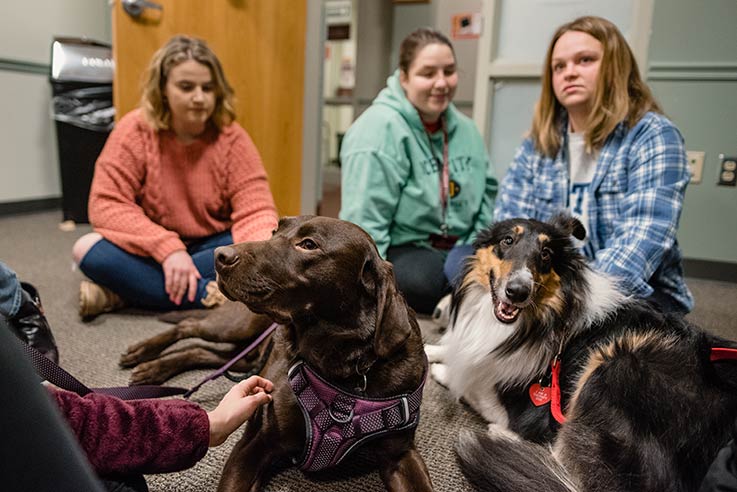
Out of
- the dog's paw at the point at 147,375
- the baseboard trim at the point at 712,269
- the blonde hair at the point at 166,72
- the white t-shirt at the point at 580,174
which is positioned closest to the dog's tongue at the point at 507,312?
the white t-shirt at the point at 580,174

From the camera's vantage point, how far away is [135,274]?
87.0 inches

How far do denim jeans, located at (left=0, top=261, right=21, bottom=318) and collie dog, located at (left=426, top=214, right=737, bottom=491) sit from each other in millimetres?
1204

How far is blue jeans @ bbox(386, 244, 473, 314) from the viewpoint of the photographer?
2.37 metres

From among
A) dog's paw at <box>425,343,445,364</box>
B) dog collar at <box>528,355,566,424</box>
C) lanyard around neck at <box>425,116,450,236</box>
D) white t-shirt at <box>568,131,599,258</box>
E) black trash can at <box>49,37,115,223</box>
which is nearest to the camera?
dog collar at <box>528,355,566,424</box>

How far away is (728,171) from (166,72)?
3.08 meters

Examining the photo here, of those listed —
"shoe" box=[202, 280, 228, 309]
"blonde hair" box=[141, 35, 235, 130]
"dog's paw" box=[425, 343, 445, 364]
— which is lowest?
"dog's paw" box=[425, 343, 445, 364]

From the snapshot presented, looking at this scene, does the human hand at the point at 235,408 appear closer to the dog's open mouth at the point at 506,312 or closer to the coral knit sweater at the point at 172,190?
the dog's open mouth at the point at 506,312

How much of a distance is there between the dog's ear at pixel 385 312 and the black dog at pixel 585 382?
383 millimetres

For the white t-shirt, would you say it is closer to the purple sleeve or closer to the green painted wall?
the green painted wall

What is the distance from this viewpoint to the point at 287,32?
3.31 meters

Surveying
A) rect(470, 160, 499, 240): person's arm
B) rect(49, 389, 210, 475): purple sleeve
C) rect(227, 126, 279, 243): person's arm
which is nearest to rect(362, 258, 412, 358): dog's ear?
rect(49, 389, 210, 475): purple sleeve

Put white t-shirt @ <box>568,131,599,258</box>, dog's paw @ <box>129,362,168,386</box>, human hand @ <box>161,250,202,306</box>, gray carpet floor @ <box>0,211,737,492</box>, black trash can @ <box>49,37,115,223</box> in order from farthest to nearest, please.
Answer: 1. black trash can @ <box>49,37,115,223</box>
2. human hand @ <box>161,250,202,306</box>
3. white t-shirt @ <box>568,131,599,258</box>
4. dog's paw @ <box>129,362,168,386</box>
5. gray carpet floor @ <box>0,211,737,492</box>

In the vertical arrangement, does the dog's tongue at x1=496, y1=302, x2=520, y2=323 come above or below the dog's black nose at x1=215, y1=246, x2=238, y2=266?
below

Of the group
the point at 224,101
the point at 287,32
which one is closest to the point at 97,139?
the point at 287,32
